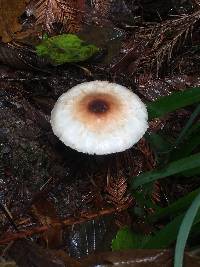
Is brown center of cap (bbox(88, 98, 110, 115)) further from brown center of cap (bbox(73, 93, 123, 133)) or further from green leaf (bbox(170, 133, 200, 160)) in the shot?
green leaf (bbox(170, 133, 200, 160))

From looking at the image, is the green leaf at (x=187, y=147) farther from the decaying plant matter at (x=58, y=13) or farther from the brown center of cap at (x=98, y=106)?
the decaying plant matter at (x=58, y=13)

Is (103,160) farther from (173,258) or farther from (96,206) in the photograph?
(173,258)

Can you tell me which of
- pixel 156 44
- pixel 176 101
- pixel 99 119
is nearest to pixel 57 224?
pixel 99 119

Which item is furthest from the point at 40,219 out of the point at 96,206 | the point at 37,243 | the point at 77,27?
the point at 77,27

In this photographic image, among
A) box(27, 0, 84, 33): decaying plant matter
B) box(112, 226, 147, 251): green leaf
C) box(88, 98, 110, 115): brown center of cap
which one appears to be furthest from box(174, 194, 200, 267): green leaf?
box(27, 0, 84, 33): decaying plant matter

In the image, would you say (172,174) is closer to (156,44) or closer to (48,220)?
(48,220)

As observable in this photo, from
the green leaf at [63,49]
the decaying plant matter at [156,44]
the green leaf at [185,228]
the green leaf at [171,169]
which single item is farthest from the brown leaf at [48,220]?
the decaying plant matter at [156,44]
